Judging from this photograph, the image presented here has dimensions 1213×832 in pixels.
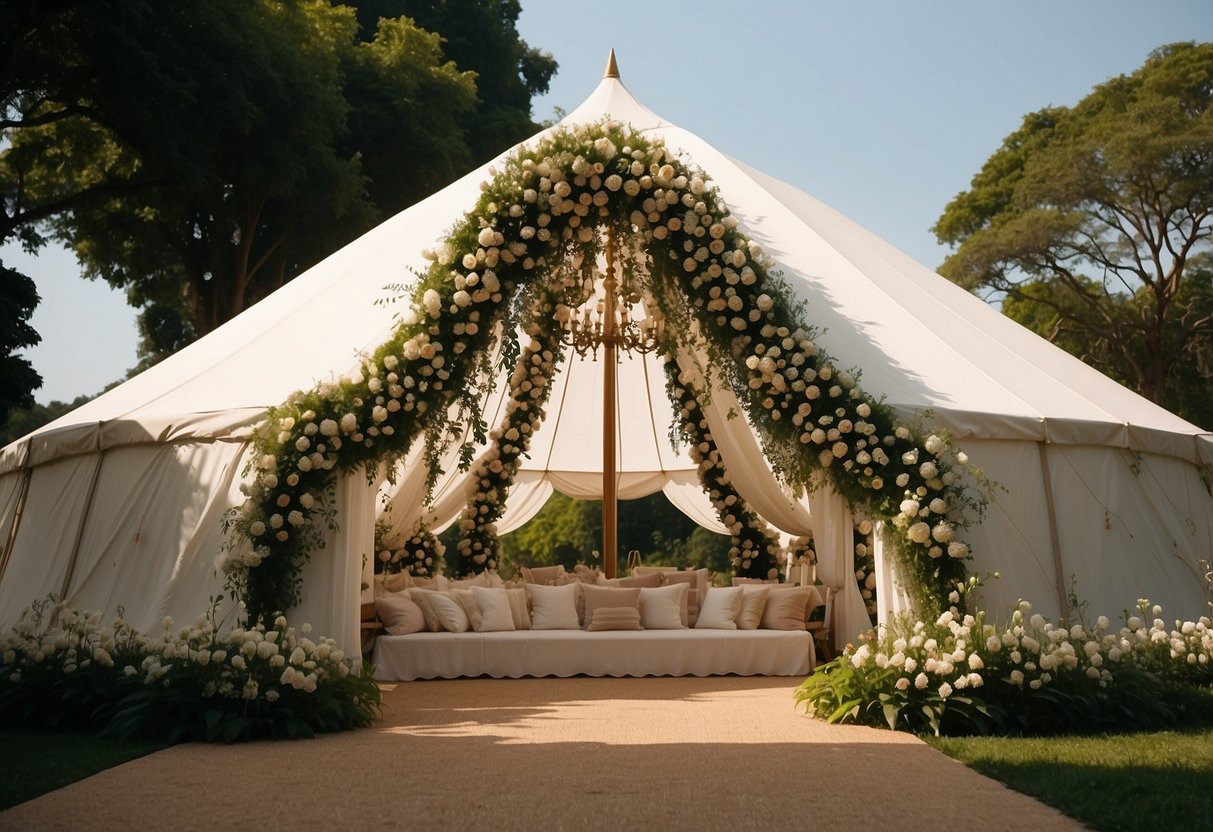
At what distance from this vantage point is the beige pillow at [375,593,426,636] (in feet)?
32.4

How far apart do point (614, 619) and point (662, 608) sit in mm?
489

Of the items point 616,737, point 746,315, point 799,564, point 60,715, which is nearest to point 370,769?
point 616,737

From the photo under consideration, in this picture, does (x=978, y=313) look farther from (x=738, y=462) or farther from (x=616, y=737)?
(x=616, y=737)

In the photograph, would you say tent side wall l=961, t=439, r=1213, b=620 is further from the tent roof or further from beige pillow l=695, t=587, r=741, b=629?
beige pillow l=695, t=587, r=741, b=629

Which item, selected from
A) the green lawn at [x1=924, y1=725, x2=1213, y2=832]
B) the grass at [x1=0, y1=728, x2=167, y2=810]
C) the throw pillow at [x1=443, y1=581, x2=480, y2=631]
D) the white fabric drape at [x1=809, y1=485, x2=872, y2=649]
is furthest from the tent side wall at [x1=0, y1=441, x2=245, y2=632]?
the green lawn at [x1=924, y1=725, x2=1213, y2=832]

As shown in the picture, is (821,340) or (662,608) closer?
(821,340)

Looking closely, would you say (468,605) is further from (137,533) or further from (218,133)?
(218,133)

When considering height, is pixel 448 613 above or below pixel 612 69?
below

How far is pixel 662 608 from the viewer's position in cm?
1050

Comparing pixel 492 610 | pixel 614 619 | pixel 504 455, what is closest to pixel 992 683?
pixel 614 619

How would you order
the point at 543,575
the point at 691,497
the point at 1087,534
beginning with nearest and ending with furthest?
1. the point at 1087,534
2. the point at 543,575
3. the point at 691,497

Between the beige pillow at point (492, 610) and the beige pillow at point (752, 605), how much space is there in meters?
1.99

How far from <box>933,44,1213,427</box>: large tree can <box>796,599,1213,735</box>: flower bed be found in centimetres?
1696

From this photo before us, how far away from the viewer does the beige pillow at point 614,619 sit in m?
10.2
